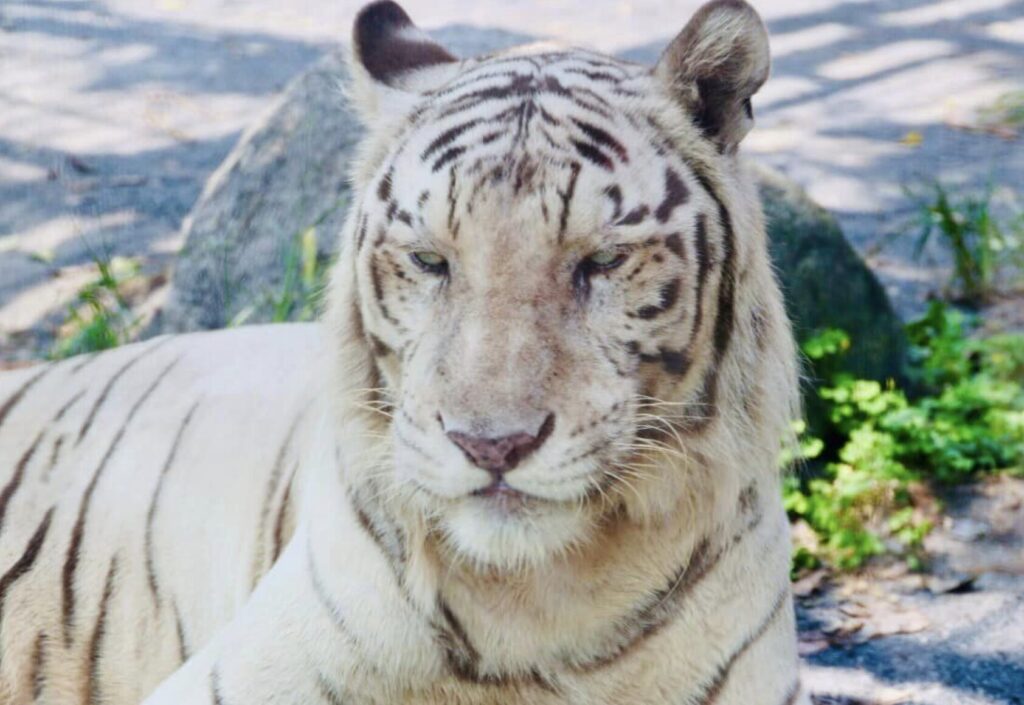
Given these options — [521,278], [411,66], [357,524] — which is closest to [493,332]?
[521,278]

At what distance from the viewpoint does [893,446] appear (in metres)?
3.46

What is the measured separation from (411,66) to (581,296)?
56 cm

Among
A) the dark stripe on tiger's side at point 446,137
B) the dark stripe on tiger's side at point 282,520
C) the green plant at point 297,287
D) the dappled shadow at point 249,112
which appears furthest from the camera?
the dappled shadow at point 249,112

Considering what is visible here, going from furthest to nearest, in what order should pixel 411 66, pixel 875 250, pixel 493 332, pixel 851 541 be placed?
pixel 875 250
pixel 851 541
pixel 411 66
pixel 493 332

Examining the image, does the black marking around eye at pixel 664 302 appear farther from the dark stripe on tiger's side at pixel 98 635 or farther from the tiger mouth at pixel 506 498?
the dark stripe on tiger's side at pixel 98 635

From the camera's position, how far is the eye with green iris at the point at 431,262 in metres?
1.71

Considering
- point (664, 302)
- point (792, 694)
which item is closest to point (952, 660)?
point (792, 694)

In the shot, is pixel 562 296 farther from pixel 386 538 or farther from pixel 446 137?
pixel 386 538

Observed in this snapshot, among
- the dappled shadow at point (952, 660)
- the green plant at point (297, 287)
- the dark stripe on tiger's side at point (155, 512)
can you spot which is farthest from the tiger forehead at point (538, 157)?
the green plant at point (297, 287)

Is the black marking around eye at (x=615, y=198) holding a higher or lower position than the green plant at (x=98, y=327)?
higher

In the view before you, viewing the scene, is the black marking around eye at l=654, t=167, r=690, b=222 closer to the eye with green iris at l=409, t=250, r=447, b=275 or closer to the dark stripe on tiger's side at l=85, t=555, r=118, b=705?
the eye with green iris at l=409, t=250, r=447, b=275

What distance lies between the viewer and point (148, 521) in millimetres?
2424

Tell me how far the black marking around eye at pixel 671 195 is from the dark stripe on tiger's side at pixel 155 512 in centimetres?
110

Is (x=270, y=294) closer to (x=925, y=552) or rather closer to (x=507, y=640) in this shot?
(x=925, y=552)
